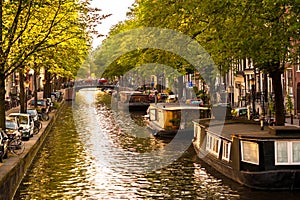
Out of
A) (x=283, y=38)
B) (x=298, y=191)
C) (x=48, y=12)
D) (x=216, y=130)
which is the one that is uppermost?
(x=48, y=12)

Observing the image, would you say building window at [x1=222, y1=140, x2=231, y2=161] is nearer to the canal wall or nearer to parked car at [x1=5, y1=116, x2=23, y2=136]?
the canal wall

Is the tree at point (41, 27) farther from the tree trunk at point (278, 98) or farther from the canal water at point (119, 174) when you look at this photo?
the tree trunk at point (278, 98)

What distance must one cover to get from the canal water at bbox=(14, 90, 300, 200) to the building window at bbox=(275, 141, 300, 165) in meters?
1.13

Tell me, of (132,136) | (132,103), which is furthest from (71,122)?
(132,103)

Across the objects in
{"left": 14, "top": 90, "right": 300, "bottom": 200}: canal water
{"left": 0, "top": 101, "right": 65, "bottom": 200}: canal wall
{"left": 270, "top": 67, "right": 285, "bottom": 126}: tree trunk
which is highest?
{"left": 270, "top": 67, "right": 285, "bottom": 126}: tree trunk

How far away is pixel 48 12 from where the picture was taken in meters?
35.2

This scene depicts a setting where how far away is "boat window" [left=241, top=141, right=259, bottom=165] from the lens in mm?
23266

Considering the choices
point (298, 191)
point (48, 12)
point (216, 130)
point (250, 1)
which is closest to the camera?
point (298, 191)

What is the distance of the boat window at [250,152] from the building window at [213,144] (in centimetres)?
360

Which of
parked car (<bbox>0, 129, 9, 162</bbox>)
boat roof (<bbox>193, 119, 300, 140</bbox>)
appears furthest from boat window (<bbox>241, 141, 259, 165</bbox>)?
parked car (<bbox>0, 129, 9, 162</bbox>)

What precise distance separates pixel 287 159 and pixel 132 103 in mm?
52128

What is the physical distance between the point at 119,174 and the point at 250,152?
6.82m

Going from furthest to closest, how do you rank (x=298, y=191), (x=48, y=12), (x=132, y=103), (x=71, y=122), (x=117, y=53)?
(x=117, y=53)
(x=132, y=103)
(x=71, y=122)
(x=48, y=12)
(x=298, y=191)

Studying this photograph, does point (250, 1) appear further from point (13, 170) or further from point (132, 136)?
point (132, 136)
